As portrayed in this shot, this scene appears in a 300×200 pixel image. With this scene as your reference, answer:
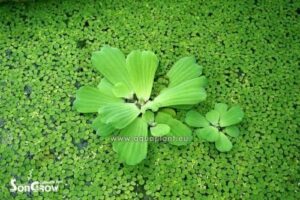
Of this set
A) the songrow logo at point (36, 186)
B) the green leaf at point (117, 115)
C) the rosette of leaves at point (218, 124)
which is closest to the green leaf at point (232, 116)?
the rosette of leaves at point (218, 124)

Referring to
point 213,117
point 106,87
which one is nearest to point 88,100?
point 106,87

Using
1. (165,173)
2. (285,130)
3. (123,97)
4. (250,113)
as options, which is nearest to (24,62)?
(123,97)

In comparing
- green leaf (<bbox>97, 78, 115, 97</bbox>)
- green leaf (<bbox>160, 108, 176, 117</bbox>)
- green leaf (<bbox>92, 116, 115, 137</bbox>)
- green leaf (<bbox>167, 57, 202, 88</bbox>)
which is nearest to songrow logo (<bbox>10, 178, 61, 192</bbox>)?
green leaf (<bbox>92, 116, 115, 137</bbox>)

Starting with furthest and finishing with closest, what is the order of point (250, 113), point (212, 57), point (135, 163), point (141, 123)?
point (212, 57) < point (250, 113) < point (141, 123) < point (135, 163)

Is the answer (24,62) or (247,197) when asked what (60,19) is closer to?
(24,62)

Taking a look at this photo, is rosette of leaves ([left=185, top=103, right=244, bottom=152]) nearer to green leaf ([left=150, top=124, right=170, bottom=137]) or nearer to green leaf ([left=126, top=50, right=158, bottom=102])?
green leaf ([left=150, top=124, right=170, bottom=137])

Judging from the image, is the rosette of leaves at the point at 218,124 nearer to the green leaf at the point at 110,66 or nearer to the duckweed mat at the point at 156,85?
the duckweed mat at the point at 156,85
